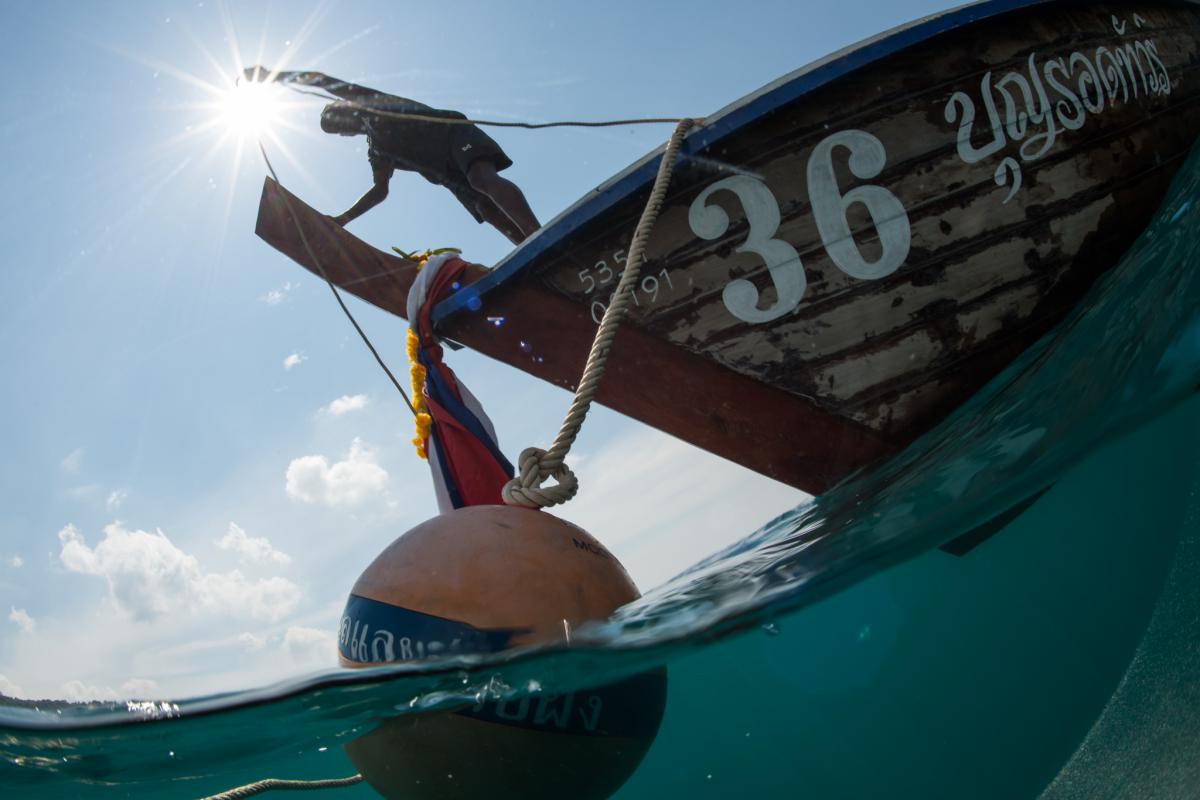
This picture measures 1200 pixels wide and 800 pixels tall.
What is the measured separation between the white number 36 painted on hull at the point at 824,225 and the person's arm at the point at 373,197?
3.52 metres

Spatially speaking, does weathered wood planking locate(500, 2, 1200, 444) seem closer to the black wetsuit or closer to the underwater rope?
the black wetsuit

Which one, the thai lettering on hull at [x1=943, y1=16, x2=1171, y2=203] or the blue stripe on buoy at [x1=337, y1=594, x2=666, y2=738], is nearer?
the blue stripe on buoy at [x1=337, y1=594, x2=666, y2=738]

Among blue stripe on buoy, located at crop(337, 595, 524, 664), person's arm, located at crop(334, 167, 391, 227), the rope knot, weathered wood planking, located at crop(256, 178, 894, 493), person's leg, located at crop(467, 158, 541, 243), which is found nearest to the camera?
blue stripe on buoy, located at crop(337, 595, 524, 664)

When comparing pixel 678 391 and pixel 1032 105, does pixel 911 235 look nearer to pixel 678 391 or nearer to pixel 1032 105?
pixel 1032 105

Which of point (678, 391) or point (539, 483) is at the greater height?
point (678, 391)

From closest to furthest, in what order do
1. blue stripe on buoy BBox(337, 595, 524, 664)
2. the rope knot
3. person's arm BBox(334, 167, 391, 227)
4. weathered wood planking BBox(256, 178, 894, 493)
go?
blue stripe on buoy BBox(337, 595, 524, 664), the rope knot, weathered wood planking BBox(256, 178, 894, 493), person's arm BBox(334, 167, 391, 227)

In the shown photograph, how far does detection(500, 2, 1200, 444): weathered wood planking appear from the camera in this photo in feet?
11.2

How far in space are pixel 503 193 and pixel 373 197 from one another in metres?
1.23

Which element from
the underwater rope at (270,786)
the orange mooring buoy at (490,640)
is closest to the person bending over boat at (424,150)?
the orange mooring buoy at (490,640)

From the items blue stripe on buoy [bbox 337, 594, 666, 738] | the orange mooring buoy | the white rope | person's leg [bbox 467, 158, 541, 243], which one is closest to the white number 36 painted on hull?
the white rope

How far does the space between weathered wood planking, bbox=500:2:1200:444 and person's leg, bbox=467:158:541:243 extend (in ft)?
6.45

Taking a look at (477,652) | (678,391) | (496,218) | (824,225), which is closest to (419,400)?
(678,391)

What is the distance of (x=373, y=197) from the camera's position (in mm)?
5906

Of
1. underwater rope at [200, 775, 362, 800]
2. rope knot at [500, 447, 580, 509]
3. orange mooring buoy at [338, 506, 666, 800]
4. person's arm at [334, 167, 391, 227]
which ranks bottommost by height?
underwater rope at [200, 775, 362, 800]
